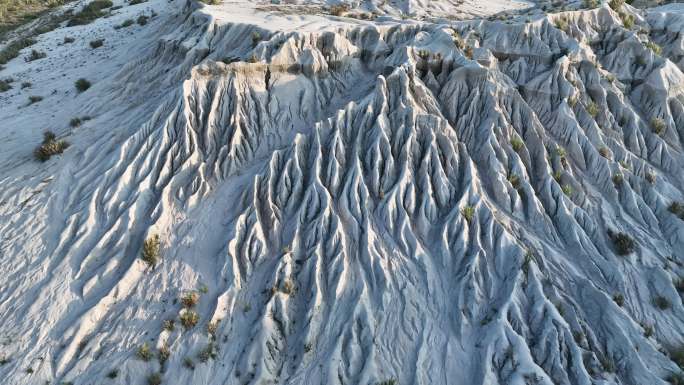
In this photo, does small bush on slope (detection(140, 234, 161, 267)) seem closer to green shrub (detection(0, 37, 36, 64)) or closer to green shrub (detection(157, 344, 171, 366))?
green shrub (detection(157, 344, 171, 366))

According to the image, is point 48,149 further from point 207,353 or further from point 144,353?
point 207,353

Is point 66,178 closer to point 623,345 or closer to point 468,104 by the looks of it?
point 468,104

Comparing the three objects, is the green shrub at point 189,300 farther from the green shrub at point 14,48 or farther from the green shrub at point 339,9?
the green shrub at point 14,48

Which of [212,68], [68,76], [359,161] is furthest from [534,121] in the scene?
[68,76]

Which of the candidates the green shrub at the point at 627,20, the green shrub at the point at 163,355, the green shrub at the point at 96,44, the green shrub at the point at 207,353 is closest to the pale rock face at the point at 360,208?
the green shrub at the point at 207,353

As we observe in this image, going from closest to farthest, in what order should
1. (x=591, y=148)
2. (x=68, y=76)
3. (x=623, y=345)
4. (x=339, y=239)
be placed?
(x=623, y=345), (x=339, y=239), (x=591, y=148), (x=68, y=76)

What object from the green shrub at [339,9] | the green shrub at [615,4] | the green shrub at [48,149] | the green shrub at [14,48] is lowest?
the green shrub at [48,149]

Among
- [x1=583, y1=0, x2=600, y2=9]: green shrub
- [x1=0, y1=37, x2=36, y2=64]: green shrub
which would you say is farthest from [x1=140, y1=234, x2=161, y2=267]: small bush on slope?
[x1=583, y1=0, x2=600, y2=9]: green shrub
